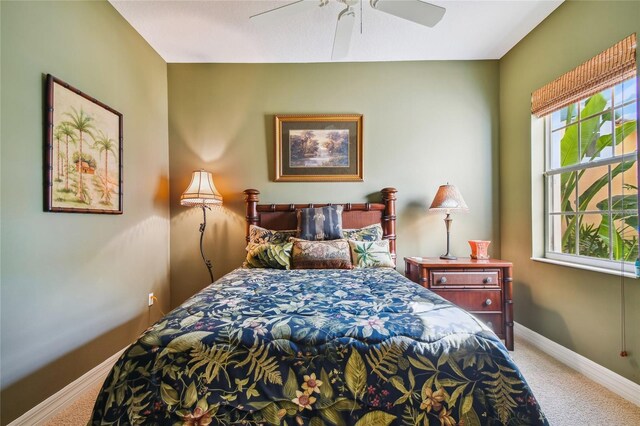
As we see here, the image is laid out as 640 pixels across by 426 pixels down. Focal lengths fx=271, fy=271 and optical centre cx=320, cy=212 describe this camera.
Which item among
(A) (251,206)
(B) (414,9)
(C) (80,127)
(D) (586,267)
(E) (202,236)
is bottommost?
(D) (586,267)

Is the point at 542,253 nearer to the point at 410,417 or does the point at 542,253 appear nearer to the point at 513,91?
the point at 513,91

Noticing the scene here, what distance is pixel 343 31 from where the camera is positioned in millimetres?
1953

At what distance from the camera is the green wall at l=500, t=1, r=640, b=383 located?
5.84ft

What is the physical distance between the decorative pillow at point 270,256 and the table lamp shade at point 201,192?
0.72 metres

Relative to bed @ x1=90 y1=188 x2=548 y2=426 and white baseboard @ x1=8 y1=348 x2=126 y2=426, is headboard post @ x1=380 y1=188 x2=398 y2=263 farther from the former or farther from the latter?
white baseboard @ x1=8 y1=348 x2=126 y2=426

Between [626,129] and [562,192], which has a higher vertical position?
[626,129]

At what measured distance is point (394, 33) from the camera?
251cm

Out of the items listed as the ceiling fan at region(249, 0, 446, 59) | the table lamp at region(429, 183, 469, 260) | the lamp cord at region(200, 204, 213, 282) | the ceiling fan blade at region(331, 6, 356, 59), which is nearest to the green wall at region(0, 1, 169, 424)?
the lamp cord at region(200, 204, 213, 282)

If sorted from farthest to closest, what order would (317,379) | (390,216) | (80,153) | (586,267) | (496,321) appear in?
(390,216) < (496,321) < (586,267) < (80,153) < (317,379)

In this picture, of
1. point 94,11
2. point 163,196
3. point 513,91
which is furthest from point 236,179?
point 513,91

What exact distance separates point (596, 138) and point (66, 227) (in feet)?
12.6

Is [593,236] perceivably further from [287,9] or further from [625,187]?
[287,9]

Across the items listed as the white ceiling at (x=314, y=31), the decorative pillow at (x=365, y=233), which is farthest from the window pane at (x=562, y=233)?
the white ceiling at (x=314, y=31)

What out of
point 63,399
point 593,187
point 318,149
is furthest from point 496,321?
point 63,399
